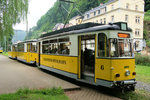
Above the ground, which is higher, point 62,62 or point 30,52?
point 30,52

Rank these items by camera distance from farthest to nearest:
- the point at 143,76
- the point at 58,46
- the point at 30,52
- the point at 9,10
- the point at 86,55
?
the point at 30,52, the point at 143,76, the point at 58,46, the point at 86,55, the point at 9,10

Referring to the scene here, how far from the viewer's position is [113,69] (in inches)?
249

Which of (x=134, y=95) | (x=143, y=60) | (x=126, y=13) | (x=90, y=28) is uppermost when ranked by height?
(x=126, y=13)

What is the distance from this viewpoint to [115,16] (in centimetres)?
3928

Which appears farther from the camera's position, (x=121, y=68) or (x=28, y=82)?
(x=28, y=82)

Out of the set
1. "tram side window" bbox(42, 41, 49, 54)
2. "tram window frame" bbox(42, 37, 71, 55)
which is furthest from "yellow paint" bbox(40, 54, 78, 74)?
"tram side window" bbox(42, 41, 49, 54)

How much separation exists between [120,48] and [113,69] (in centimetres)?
99

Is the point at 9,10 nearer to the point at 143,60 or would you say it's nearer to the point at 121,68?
the point at 121,68

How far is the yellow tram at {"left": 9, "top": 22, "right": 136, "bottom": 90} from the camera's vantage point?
21.2 feet

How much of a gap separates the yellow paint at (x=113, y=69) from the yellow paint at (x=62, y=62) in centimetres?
170

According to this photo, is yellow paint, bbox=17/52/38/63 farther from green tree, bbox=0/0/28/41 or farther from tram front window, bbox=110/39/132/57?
tram front window, bbox=110/39/132/57

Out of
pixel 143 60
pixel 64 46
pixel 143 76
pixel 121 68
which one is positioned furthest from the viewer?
pixel 143 60

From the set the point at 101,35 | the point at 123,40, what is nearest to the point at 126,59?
the point at 123,40

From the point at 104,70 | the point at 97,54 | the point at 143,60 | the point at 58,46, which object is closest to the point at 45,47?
the point at 58,46
